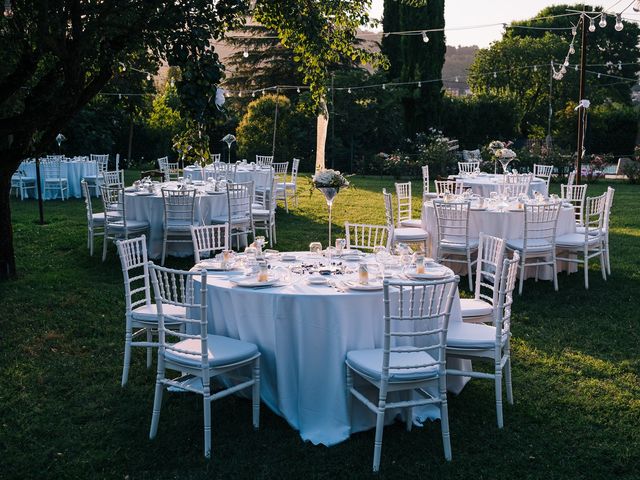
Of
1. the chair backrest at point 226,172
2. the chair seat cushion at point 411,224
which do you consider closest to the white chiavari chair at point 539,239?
the chair seat cushion at point 411,224

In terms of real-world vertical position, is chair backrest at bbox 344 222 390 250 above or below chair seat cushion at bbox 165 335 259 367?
above

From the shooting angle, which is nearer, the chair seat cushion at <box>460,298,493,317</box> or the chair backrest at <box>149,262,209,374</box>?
the chair backrest at <box>149,262,209,374</box>

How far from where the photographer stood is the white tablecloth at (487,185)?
39.0 ft

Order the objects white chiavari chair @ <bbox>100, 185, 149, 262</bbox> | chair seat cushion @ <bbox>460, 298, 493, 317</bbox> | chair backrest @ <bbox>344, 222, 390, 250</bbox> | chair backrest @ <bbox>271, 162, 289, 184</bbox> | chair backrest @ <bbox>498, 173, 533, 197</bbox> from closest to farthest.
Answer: chair seat cushion @ <bbox>460, 298, 493, 317</bbox> < chair backrest @ <bbox>344, 222, 390, 250</bbox> < white chiavari chair @ <bbox>100, 185, 149, 262</bbox> < chair backrest @ <bbox>498, 173, 533, 197</bbox> < chair backrest @ <bbox>271, 162, 289, 184</bbox>

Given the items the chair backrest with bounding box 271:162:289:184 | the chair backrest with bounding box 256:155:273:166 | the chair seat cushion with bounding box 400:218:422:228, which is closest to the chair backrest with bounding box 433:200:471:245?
the chair seat cushion with bounding box 400:218:422:228

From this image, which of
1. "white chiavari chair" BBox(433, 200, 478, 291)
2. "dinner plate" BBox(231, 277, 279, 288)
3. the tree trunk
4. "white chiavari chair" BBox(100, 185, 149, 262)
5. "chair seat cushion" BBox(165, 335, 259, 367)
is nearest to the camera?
"chair seat cushion" BBox(165, 335, 259, 367)

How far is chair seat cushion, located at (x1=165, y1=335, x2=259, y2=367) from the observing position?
12.6ft

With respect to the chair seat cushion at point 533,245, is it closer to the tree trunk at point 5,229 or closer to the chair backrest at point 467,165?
the tree trunk at point 5,229

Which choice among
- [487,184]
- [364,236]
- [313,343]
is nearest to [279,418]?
[313,343]

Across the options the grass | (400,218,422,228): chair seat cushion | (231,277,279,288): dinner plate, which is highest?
(231,277,279,288): dinner plate

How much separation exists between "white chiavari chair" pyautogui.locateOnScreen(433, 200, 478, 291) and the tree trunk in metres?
4.43

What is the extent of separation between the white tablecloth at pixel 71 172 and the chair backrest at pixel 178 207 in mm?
7487

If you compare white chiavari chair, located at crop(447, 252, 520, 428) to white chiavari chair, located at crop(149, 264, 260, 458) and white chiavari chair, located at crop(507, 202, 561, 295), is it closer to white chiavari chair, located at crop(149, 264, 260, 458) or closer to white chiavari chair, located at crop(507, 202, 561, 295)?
white chiavari chair, located at crop(149, 264, 260, 458)

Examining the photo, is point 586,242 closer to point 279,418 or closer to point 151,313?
point 279,418
